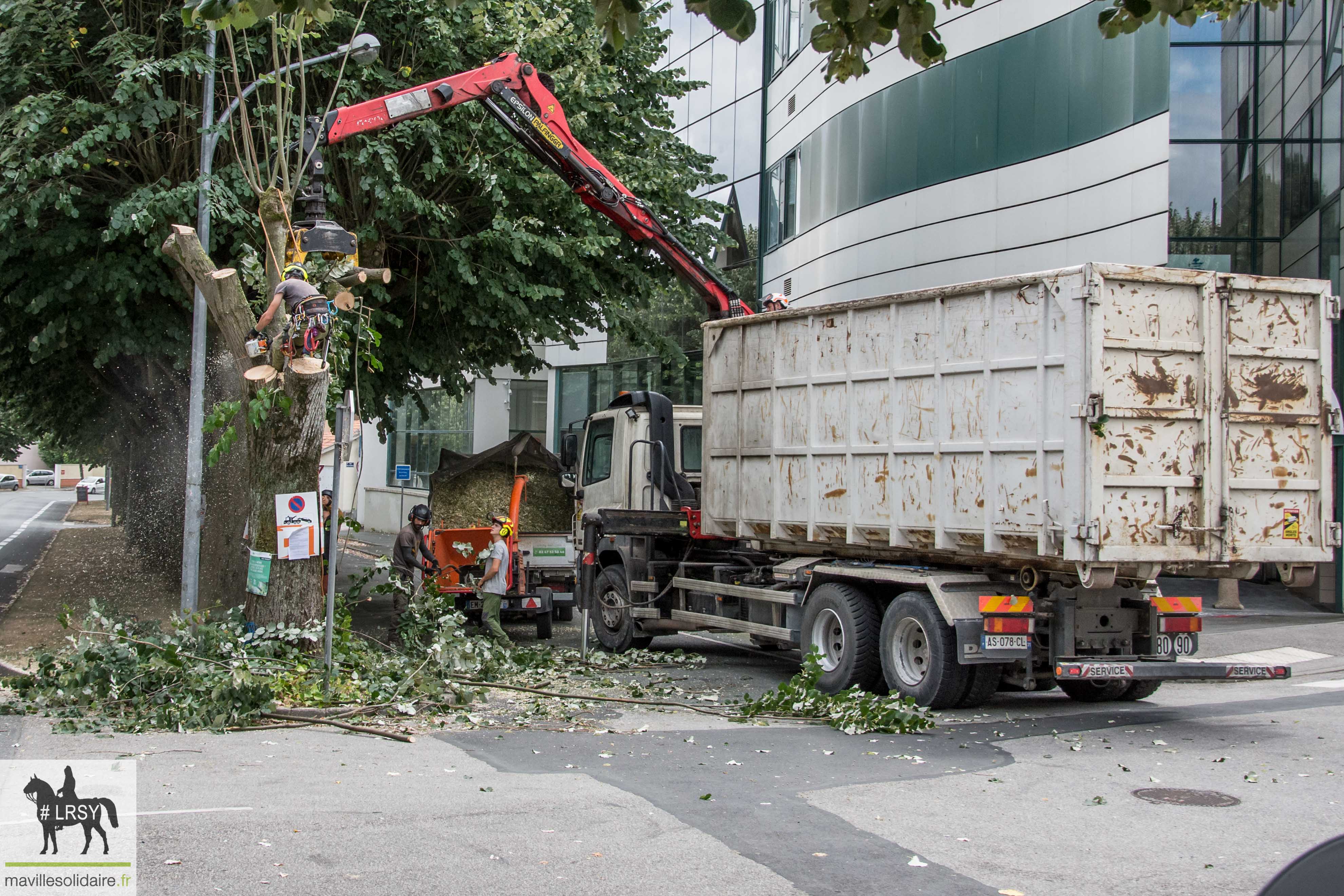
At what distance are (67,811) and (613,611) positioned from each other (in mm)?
8295

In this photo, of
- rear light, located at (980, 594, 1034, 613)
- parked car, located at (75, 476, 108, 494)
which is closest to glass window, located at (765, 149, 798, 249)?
rear light, located at (980, 594, 1034, 613)

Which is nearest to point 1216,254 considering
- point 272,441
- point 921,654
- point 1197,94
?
point 1197,94

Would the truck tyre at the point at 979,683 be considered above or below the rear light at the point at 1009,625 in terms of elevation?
below

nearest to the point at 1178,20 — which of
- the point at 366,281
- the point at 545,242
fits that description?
the point at 366,281

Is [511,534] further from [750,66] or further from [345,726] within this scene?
[750,66]

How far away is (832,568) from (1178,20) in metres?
5.44

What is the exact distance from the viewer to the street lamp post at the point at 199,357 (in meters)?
Answer: 12.5

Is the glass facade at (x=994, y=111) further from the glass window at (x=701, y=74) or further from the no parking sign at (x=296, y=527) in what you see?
the no parking sign at (x=296, y=527)

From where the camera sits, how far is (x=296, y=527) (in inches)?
393

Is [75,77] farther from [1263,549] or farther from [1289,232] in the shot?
[1289,232]

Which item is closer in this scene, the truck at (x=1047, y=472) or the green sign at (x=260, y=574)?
the truck at (x=1047, y=472)

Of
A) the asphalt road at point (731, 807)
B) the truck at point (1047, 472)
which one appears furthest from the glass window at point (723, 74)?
the asphalt road at point (731, 807)

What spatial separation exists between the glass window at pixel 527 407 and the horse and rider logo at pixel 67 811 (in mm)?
28714

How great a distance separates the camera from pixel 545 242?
14.3 meters
